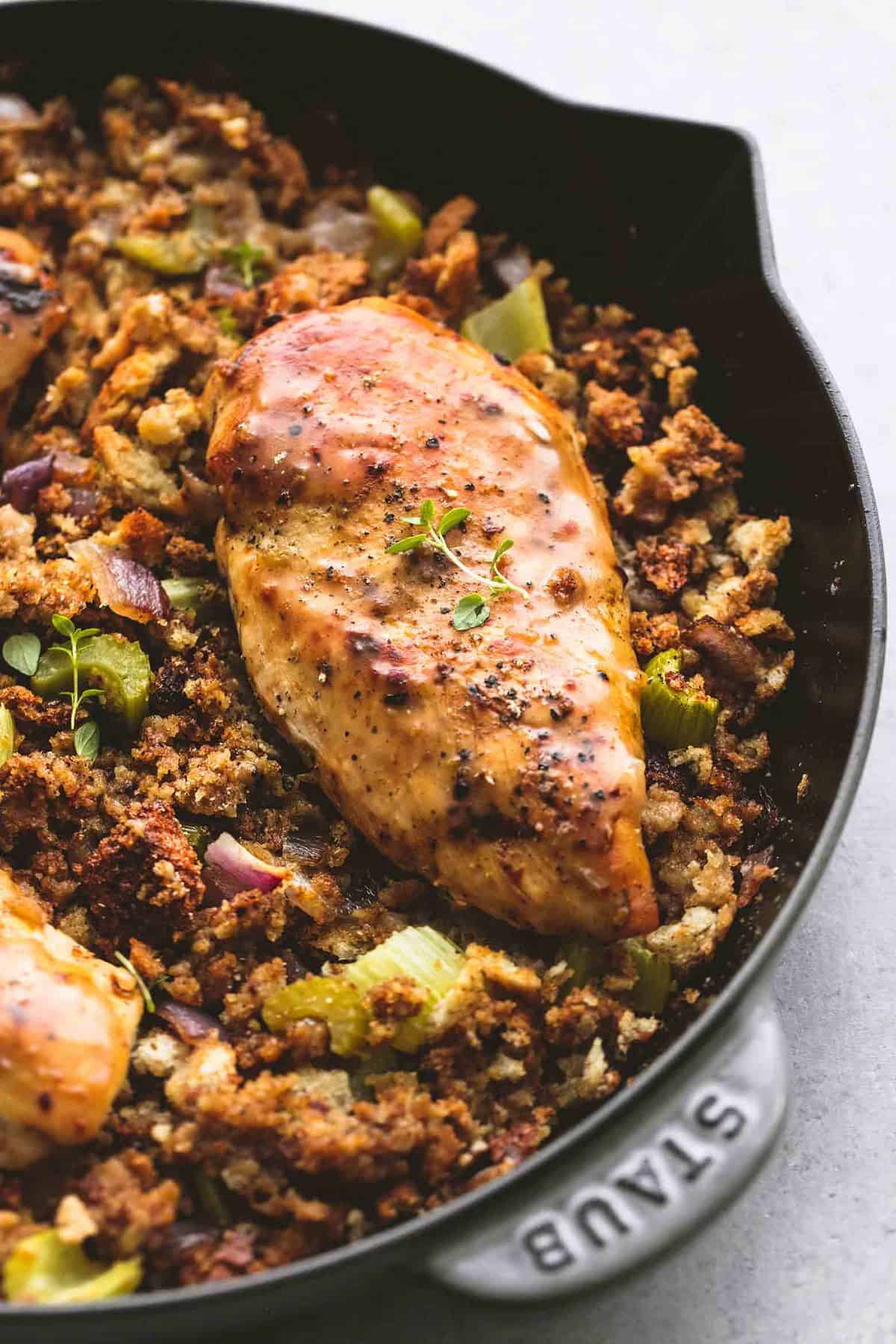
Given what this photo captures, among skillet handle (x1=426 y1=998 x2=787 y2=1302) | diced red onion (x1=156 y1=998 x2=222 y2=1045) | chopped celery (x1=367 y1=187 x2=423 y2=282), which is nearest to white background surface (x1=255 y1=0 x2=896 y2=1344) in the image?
skillet handle (x1=426 y1=998 x2=787 y2=1302)

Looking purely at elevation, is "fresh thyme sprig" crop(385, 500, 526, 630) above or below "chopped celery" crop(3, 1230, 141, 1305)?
above

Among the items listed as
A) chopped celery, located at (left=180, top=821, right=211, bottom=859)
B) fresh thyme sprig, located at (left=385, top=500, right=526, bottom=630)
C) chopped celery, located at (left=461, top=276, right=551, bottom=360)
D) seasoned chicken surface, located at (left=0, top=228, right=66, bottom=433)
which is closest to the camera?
fresh thyme sprig, located at (left=385, top=500, right=526, bottom=630)

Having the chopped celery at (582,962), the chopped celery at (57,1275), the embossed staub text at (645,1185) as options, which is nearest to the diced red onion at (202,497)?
the chopped celery at (582,962)

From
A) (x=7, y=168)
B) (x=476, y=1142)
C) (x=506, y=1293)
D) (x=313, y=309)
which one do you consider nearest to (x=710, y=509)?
(x=313, y=309)

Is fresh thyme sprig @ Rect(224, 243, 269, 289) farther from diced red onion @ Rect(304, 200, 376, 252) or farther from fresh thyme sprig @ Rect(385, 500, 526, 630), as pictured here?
fresh thyme sprig @ Rect(385, 500, 526, 630)

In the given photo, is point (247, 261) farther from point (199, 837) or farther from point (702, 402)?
point (199, 837)

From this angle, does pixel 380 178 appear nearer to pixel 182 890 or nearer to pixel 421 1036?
pixel 182 890

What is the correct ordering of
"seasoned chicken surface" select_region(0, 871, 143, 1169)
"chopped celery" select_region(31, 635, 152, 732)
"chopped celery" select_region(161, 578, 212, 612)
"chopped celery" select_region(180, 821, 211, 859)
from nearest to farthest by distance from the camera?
"seasoned chicken surface" select_region(0, 871, 143, 1169) → "chopped celery" select_region(180, 821, 211, 859) → "chopped celery" select_region(31, 635, 152, 732) → "chopped celery" select_region(161, 578, 212, 612)
